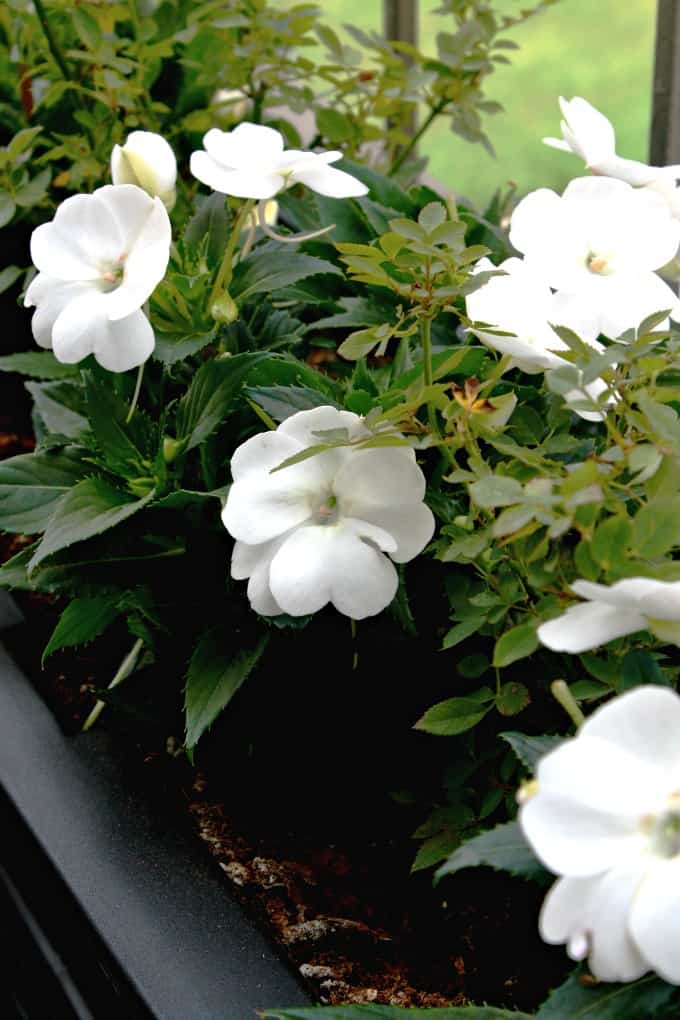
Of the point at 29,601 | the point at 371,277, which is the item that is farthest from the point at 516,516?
the point at 29,601

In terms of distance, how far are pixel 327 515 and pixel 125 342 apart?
0.51ft

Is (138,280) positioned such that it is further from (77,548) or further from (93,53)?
(93,53)

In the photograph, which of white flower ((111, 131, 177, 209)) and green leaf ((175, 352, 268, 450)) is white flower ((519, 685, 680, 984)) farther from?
white flower ((111, 131, 177, 209))

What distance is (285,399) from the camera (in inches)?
26.1

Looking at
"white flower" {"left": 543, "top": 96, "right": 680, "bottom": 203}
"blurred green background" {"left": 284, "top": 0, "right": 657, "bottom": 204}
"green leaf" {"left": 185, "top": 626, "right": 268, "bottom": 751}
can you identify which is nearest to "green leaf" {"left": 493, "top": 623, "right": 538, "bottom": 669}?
"green leaf" {"left": 185, "top": 626, "right": 268, "bottom": 751}

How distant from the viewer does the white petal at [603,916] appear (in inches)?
15.3

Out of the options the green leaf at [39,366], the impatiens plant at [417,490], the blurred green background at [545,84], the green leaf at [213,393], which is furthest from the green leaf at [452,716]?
the blurred green background at [545,84]

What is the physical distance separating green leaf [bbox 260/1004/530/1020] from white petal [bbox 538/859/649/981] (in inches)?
6.0

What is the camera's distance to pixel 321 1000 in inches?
26.2

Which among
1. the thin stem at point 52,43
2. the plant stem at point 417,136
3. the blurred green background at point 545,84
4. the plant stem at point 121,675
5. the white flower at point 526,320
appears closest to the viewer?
the white flower at point 526,320

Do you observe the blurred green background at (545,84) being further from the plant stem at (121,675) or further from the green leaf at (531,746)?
the green leaf at (531,746)

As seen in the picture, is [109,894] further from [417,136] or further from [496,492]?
[417,136]

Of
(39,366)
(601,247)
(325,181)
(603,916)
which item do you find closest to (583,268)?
(601,247)

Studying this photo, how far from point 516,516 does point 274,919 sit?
1.19 feet
